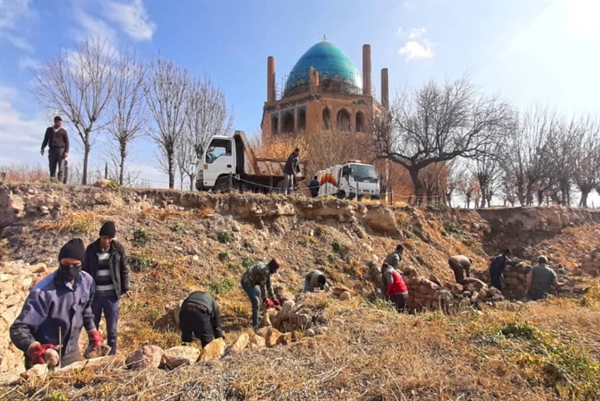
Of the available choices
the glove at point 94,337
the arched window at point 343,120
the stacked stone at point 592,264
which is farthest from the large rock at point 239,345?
the arched window at point 343,120

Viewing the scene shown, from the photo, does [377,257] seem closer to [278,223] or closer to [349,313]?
[278,223]

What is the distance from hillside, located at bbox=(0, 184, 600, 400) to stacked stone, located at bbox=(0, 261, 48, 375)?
71 centimetres

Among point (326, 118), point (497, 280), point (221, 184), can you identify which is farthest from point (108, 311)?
point (326, 118)

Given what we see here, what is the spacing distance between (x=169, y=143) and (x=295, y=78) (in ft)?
58.5

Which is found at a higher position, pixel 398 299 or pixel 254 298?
pixel 254 298

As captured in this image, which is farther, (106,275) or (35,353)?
(106,275)

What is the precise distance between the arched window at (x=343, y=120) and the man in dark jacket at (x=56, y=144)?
19.2m

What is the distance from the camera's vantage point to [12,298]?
5.73 metres

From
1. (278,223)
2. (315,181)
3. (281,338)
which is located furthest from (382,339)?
(315,181)

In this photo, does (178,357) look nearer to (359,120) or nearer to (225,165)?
(225,165)

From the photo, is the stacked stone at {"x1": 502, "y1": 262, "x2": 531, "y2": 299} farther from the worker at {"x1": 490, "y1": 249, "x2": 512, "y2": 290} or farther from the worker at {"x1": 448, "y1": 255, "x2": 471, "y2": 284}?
the worker at {"x1": 448, "y1": 255, "x2": 471, "y2": 284}

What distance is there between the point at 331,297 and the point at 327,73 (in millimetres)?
27734

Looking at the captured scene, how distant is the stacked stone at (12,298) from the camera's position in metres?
4.82

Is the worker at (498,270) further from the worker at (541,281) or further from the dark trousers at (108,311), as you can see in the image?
the dark trousers at (108,311)
